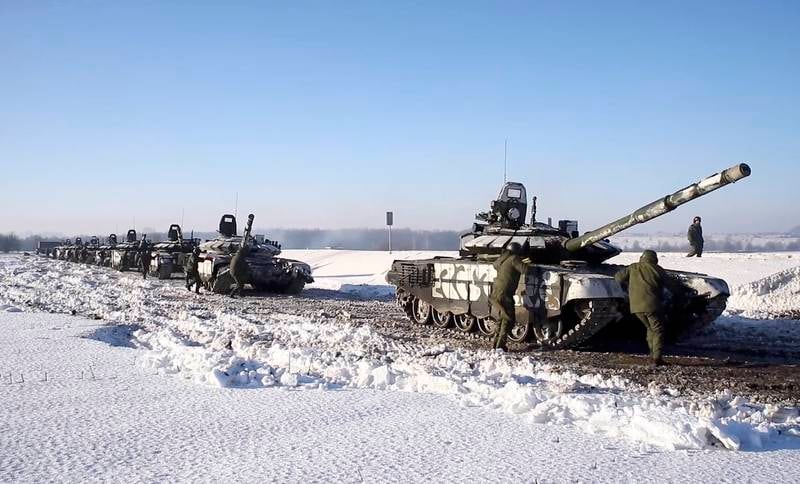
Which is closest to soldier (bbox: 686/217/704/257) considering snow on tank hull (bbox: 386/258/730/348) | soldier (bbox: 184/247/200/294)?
snow on tank hull (bbox: 386/258/730/348)

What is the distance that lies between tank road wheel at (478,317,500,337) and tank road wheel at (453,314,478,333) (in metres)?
0.13

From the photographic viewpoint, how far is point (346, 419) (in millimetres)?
5590

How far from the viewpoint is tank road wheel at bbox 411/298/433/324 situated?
1491 cm

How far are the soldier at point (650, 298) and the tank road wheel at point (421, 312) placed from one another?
18.8 feet

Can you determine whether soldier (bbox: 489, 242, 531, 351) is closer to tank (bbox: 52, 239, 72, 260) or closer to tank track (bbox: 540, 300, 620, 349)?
tank track (bbox: 540, 300, 620, 349)

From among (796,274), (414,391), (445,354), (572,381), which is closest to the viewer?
(414,391)

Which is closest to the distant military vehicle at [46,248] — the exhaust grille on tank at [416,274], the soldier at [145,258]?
the soldier at [145,258]

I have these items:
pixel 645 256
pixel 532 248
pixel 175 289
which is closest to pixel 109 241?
pixel 175 289

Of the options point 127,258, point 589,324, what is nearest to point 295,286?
point 589,324

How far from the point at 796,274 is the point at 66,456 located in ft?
56.5

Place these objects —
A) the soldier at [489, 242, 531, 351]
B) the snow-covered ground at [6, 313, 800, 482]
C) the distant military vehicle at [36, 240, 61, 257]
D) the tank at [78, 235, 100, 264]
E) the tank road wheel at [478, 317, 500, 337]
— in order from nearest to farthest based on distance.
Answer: the snow-covered ground at [6, 313, 800, 482]
the soldier at [489, 242, 531, 351]
the tank road wheel at [478, 317, 500, 337]
the tank at [78, 235, 100, 264]
the distant military vehicle at [36, 240, 61, 257]

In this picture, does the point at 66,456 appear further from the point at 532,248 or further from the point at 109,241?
the point at 109,241

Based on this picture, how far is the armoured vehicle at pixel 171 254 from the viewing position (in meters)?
29.2

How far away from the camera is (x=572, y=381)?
7645 millimetres
